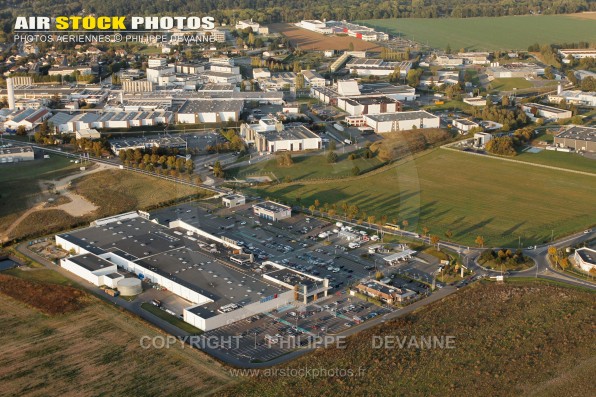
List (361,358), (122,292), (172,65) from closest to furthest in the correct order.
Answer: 1. (361,358)
2. (122,292)
3. (172,65)

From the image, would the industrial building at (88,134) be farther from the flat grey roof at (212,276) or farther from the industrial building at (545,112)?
the industrial building at (545,112)

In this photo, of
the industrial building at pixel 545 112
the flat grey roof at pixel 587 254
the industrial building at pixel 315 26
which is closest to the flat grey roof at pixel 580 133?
the industrial building at pixel 545 112

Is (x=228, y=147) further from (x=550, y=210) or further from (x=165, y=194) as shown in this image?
(x=550, y=210)

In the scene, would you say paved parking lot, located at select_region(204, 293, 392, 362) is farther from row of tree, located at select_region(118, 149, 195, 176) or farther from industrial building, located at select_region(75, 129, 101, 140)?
industrial building, located at select_region(75, 129, 101, 140)

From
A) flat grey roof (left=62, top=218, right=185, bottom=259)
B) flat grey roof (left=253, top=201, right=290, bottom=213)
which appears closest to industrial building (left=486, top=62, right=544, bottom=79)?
flat grey roof (left=253, top=201, right=290, bottom=213)

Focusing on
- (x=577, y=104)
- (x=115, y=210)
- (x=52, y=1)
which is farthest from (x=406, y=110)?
(x=52, y=1)

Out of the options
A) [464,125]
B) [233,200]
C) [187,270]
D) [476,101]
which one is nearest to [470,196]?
[233,200]
